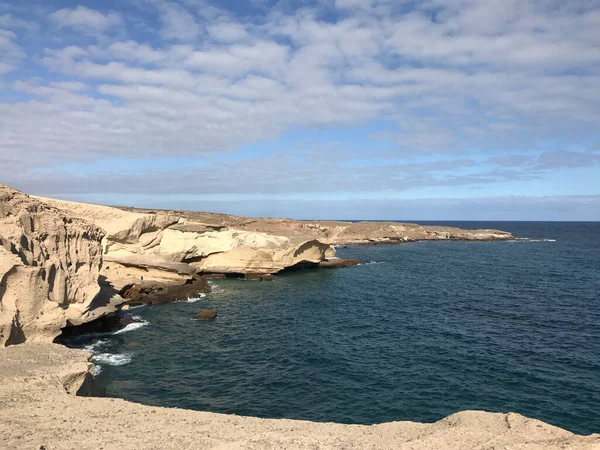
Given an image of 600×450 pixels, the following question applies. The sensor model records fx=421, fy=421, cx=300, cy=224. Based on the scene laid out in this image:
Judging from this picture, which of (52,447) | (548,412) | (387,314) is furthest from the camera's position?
(387,314)

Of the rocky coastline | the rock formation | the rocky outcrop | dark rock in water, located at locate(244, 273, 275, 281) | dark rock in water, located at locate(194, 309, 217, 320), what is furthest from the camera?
the rocky outcrop

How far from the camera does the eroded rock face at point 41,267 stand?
62.3 feet

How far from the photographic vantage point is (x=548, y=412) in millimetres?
18453

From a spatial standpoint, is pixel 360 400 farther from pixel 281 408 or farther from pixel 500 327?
pixel 500 327

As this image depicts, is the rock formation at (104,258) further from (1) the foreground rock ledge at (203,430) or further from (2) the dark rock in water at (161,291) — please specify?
(1) the foreground rock ledge at (203,430)

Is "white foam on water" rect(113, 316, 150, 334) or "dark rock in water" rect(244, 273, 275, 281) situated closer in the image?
"white foam on water" rect(113, 316, 150, 334)

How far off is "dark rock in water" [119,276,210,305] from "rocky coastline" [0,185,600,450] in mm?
109

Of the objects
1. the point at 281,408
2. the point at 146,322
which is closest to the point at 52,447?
the point at 281,408

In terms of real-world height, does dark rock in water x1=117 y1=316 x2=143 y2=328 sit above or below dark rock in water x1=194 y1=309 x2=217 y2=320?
below

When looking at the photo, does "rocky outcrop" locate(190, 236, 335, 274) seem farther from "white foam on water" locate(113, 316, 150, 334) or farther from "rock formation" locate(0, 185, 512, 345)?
"white foam on water" locate(113, 316, 150, 334)

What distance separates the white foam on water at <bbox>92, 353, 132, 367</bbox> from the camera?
23362 millimetres

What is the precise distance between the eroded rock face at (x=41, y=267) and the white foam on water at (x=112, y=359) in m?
2.91

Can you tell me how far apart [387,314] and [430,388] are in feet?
47.9

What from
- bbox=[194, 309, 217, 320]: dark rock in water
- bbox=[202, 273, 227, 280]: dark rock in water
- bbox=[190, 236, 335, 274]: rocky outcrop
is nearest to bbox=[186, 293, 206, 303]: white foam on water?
bbox=[194, 309, 217, 320]: dark rock in water
